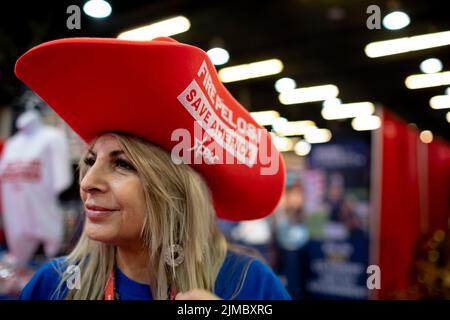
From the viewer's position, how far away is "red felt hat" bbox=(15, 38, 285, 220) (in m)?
0.58

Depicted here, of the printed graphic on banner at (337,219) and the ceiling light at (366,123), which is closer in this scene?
the ceiling light at (366,123)

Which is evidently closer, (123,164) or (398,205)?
(123,164)

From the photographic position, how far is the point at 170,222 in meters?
0.69

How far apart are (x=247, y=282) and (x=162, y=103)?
0.33m

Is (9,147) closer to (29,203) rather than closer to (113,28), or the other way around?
(29,203)

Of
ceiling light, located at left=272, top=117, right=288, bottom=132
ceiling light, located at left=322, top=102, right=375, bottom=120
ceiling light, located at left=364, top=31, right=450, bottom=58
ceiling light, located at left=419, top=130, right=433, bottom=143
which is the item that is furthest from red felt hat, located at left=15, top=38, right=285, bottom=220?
ceiling light, located at left=322, top=102, right=375, bottom=120

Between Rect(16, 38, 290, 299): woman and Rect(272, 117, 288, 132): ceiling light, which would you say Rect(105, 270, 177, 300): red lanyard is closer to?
Rect(16, 38, 290, 299): woman

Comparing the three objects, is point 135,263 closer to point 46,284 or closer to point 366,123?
point 46,284

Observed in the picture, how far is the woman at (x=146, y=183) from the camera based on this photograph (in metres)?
0.60

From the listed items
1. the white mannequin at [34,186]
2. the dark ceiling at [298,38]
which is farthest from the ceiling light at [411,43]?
the white mannequin at [34,186]

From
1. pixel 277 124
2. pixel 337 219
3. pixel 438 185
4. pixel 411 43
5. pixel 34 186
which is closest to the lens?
pixel 277 124

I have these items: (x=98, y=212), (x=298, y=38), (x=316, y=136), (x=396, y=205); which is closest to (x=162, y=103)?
(x=98, y=212)

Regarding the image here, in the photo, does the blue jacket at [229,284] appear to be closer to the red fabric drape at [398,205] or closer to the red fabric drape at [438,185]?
the red fabric drape at [398,205]

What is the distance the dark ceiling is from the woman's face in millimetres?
271
